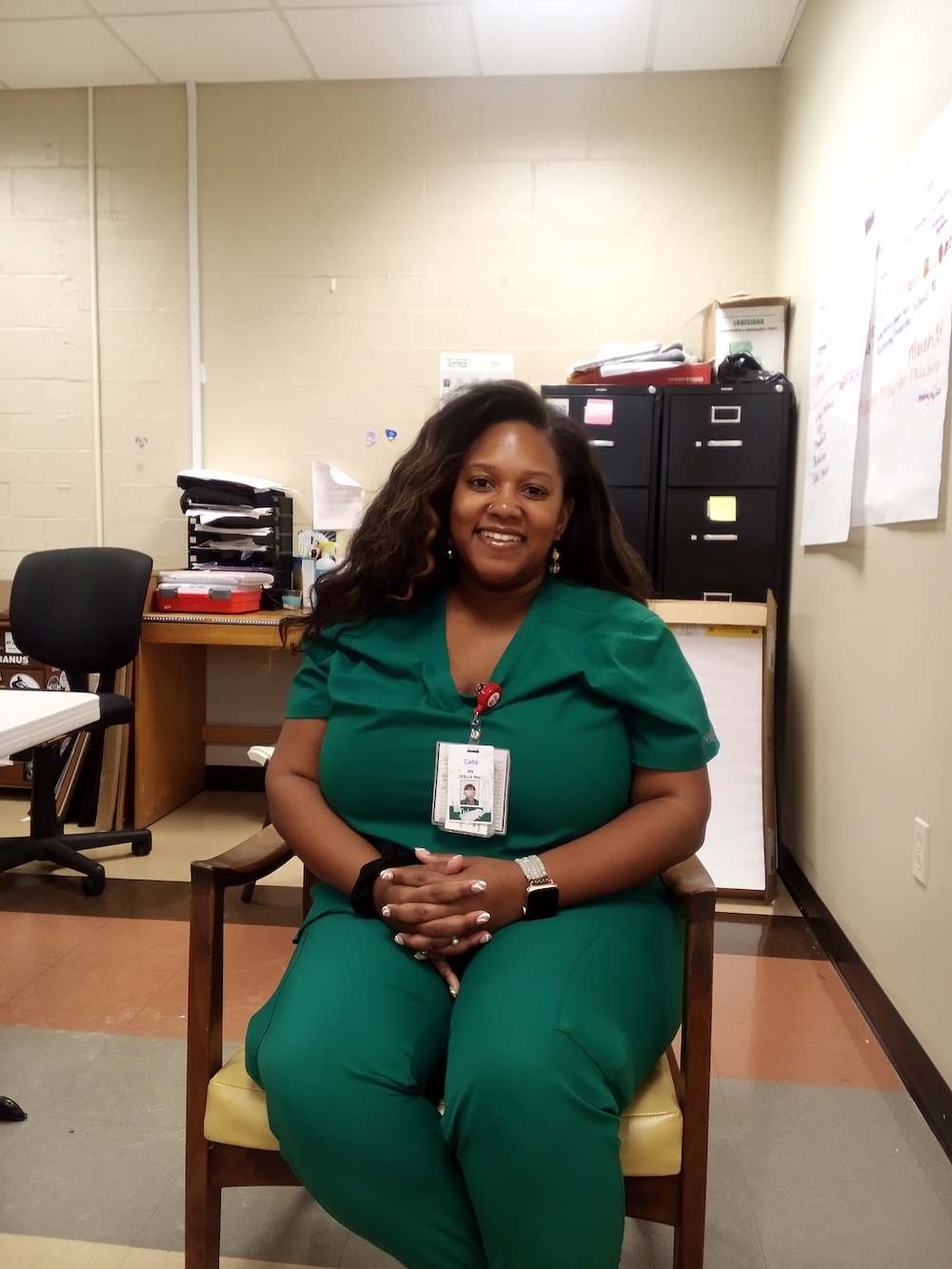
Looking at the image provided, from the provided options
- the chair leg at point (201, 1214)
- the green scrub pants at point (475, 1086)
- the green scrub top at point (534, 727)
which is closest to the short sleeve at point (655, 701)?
the green scrub top at point (534, 727)

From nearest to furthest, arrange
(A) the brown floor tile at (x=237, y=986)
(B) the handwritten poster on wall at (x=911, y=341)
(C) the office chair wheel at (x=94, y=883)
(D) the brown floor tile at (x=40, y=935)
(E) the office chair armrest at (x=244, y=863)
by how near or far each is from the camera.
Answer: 1. (E) the office chair armrest at (x=244, y=863)
2. (B) the handwritten poster on wall at (x=911, y=341)
3. (A) the brown floor tile at (x=237, y=986)
4. (D) the brown floor tile at (x=40, y=935)
5. (C) the office chair wheel at (x=94, y=883)

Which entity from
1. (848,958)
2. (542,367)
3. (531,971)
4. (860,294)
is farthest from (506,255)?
(531,971)

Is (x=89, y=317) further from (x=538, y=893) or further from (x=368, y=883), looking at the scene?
(x=538, y=893)

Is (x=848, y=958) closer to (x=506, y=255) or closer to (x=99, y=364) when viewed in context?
(x=506, y=255)

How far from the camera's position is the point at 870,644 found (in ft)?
6.70

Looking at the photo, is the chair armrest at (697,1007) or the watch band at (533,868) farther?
the watch band at (533,868)

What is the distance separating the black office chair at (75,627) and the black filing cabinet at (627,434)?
1.55 meters

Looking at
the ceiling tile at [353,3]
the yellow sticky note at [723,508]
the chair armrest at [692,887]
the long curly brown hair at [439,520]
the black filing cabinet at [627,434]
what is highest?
the ceiling tile at [353,3]

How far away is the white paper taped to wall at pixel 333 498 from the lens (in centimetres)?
344

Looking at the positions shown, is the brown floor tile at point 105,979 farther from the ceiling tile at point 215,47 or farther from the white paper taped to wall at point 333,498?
the ceiling tile at point 215,47

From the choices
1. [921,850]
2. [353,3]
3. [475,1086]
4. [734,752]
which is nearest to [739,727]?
[734,752]

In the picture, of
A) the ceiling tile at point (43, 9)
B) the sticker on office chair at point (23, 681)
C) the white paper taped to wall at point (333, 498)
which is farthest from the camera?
the white paper taped to wall at point (333, 498)

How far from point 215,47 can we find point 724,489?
2.53 metres

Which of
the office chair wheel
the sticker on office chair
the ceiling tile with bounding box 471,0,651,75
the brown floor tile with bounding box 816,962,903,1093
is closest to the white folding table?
the office chair wheel
